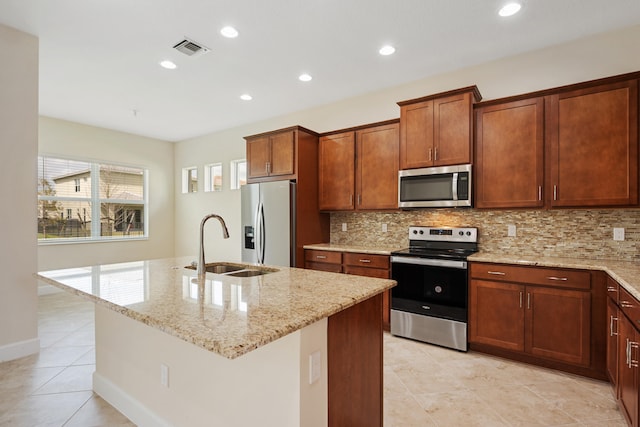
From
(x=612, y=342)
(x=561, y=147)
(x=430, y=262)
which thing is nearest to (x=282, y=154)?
(x=430, y=262)

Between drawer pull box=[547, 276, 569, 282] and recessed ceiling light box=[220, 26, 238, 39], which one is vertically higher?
recessed ceiling light box=[220, 26, 238, 39]

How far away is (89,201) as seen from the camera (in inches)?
223

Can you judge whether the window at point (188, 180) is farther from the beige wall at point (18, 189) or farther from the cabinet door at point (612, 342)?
the cabinet door at point (612, 342)

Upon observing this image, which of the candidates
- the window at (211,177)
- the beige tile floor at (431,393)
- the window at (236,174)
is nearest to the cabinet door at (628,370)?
the beige tile floor at (431,393)

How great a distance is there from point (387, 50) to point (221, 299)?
282 cm

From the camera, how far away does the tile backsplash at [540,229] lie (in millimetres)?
2738

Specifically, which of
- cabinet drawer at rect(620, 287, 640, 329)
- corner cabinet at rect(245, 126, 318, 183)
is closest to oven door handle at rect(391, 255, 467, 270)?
cabinet drawer at rect(620, 287, 640, 329)

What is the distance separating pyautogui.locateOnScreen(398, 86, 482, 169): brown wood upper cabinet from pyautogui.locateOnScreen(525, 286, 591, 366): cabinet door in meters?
1.37

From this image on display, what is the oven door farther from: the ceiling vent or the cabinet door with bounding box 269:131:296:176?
the ceiling vent

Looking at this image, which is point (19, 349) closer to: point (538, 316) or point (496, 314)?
point (496, 314)

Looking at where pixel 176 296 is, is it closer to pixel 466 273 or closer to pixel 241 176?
pixel 466 273

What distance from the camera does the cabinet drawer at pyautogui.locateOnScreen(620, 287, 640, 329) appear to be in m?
1.63

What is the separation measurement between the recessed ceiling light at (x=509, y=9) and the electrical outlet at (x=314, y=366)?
2.81 m

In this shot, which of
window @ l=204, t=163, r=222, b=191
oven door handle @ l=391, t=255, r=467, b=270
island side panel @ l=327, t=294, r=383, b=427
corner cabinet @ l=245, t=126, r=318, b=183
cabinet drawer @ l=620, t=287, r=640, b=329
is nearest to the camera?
island side panel @ l=327, t=294, r=383, b=427
